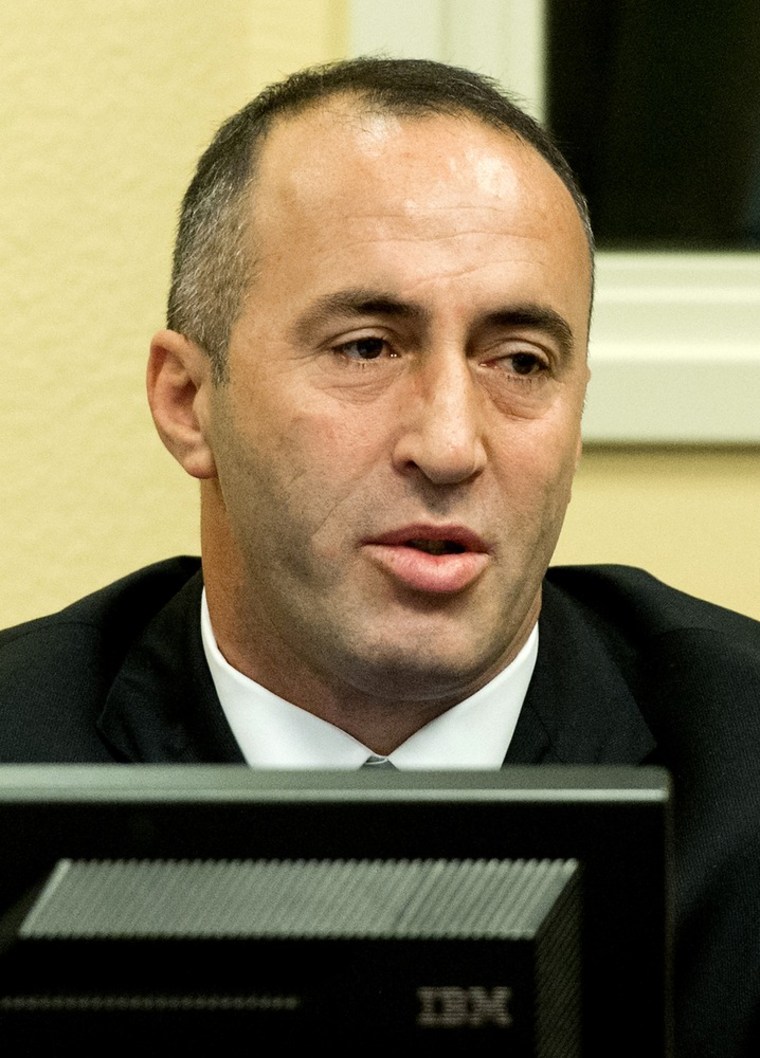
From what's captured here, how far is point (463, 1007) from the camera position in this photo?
436 millimetres

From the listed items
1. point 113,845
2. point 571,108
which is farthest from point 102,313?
point 113,845

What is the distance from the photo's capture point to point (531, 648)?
47.2 inches

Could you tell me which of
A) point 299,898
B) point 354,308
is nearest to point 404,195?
point 354,308

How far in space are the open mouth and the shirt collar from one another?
0.17 m

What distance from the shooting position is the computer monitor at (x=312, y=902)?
16.8 inches

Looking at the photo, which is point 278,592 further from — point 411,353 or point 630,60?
point 630,60

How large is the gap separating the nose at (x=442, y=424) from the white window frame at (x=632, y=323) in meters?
0.58

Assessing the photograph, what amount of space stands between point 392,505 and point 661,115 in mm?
805

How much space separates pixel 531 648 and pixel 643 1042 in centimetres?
76

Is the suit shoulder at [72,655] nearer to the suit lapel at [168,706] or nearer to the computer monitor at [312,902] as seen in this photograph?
the suit lapel at [168,706]

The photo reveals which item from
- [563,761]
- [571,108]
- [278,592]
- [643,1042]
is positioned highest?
[571,108]

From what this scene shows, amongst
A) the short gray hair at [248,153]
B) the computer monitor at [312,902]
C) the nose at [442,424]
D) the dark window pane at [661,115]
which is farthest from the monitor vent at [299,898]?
the dark window pane at [661,115]

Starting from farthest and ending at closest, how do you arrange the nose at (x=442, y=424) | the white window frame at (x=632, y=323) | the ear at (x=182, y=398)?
the white window frame at (x=632, y=323)
the ear at (x=182, y=398)
the nose at (x=442, y=424)

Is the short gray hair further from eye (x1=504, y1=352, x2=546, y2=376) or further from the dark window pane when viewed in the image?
the dark window pane
